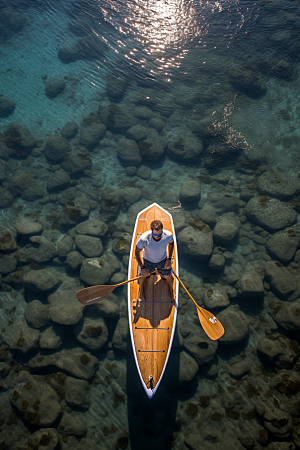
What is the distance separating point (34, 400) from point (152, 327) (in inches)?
147

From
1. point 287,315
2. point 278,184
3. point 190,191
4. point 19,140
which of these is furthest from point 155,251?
point 19,140

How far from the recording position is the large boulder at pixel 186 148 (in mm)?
10852

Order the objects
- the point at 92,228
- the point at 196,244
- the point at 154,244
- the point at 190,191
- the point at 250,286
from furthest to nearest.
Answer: the point at 190,191 → the point at 92,228 → the point at 196,244 → the point at 250,286 → the point at 154,244

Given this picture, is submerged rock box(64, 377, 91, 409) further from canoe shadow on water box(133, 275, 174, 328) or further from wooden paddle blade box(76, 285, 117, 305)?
canoe shadow on water box(133, 275, 174, 328)

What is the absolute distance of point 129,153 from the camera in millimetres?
10914

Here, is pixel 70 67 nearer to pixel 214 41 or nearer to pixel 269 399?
pixel 214 41

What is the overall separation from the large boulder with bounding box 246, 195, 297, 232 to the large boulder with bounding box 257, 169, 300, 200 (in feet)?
1.02

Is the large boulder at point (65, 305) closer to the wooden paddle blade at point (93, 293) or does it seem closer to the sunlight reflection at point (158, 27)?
the wooden paddle blade at point (93, 293)

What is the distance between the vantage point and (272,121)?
11719 millimetres

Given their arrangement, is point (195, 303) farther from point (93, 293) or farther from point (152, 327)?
point (93, 293)

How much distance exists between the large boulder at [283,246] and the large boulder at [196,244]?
7.37 feet

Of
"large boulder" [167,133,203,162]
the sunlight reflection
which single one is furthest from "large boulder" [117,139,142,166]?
the sunlight reflection

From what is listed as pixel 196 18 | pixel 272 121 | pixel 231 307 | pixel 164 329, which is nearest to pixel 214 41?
pixel 196 18

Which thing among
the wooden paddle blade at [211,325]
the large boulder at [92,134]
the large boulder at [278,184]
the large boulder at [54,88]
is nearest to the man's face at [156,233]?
the wooden paddle blade at [211,325]
